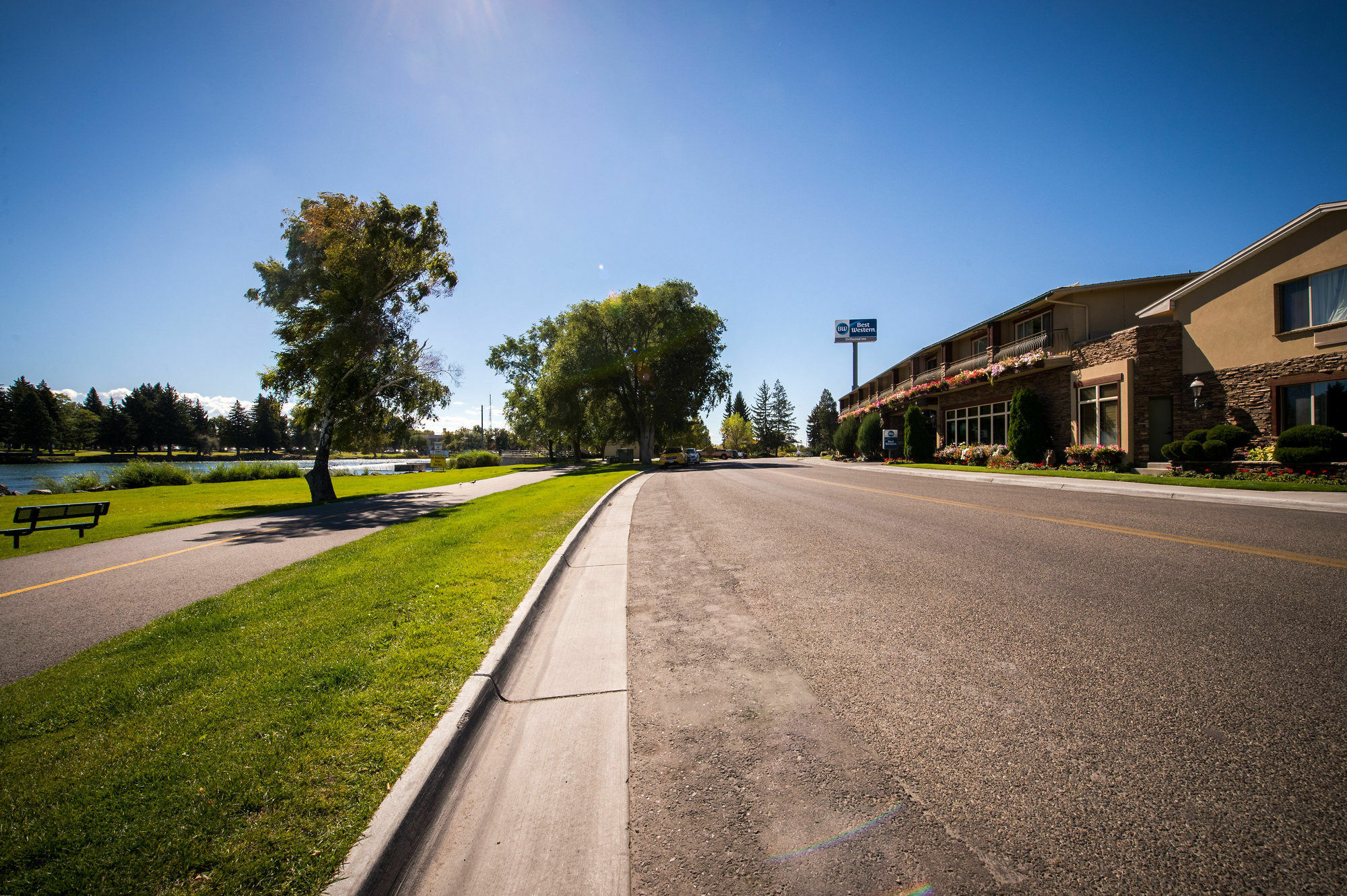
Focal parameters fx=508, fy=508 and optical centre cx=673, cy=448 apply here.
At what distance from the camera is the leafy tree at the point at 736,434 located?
301ft

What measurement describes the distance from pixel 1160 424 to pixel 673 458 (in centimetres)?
2774

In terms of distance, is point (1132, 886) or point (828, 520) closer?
point (1132, 886)

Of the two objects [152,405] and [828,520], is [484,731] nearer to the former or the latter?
[828,520]

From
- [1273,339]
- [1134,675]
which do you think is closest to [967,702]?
[1134,675]

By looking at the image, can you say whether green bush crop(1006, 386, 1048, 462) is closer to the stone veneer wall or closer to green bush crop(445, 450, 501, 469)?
the stone veneer wall

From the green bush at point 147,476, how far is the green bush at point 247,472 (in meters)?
0.95

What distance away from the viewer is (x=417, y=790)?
233 cm

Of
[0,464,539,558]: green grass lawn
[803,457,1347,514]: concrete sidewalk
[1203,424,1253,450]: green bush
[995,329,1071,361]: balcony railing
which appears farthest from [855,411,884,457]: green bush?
[0,464,539,558]: green grass lawn

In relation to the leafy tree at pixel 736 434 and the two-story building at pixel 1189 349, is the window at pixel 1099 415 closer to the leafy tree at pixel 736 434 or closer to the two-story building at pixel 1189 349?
the two-story building at pixel 1189 349

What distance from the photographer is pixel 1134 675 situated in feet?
10.4

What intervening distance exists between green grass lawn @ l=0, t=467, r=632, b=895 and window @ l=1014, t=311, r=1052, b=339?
26.8 m

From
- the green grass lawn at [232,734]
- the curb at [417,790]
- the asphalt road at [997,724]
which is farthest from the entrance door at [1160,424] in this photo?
the curb at [417,790]

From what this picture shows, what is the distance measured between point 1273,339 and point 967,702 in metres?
20.2

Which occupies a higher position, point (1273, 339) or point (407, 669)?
point (1273, 339)
